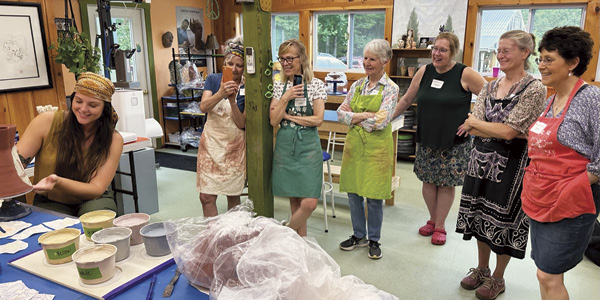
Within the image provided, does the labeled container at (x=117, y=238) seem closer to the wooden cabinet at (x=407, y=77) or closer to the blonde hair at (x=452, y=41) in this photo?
the blonde hair at (x=452, y=41)

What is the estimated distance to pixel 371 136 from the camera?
9.05 ft

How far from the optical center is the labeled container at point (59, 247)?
1356 mm

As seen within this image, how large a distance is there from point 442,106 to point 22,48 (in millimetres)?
3219

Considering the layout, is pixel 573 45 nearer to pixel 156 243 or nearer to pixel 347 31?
pixel 156 243

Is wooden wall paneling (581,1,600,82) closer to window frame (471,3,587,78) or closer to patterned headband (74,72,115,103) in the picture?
window frame (471,3,587,78)

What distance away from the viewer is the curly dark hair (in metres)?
1.68

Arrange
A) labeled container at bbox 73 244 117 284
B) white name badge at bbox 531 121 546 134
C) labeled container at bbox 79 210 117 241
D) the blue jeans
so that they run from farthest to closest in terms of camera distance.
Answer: the blue jeans → white name badge at bbox 531 121 546 134 → labeled container at bbox 79 210 117 241 → labeled container at bbox 73 244 117 284

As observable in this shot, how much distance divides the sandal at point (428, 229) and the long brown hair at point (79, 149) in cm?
241

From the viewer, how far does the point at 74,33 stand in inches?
136

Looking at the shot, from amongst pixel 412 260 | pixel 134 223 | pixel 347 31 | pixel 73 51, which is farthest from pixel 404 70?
pixel 134 223

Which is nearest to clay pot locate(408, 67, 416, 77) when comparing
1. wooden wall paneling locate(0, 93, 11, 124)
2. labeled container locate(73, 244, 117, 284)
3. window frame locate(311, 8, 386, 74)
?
window frame locate(311, 8, 386, 74)

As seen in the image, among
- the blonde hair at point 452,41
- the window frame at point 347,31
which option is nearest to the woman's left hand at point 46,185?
the blonde hair at point 452,41

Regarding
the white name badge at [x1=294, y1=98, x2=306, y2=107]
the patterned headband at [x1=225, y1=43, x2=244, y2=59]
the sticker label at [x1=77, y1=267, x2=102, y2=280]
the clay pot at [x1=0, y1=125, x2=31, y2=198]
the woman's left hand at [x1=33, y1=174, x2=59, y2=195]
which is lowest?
the sticker label at [x1=77, y1=267, x2=102, y2=280]

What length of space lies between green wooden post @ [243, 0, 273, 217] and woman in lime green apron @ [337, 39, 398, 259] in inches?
23.7
